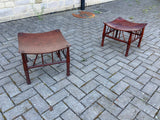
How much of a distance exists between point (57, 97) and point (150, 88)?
4.63 feet

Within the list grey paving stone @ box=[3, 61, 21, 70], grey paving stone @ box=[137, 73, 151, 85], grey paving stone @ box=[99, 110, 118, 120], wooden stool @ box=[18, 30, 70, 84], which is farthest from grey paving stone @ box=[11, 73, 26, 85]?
grey paving stone @ box=[137, 73, 151, 85]

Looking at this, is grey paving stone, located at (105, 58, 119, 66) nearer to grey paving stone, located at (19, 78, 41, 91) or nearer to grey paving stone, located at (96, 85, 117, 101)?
grey paving stone, located at (96, 85, 117, 101)

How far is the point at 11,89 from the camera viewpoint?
6.82ft

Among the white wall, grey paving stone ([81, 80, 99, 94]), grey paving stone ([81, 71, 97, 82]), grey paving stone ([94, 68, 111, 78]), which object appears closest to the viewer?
grey paving stone ([81, 80, 99, 94])

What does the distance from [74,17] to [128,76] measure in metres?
3.44

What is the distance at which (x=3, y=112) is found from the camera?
1.75 meters

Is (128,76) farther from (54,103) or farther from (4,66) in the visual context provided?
(4,66)

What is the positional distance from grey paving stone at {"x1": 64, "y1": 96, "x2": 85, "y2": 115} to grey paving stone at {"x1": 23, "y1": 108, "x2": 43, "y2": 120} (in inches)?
15.6

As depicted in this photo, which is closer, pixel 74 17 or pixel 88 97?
pixel 88 97

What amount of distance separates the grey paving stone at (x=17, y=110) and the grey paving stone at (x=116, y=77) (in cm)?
130

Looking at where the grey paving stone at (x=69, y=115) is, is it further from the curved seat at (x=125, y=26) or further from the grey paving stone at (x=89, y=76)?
the curved seat at (x=125, y=26)

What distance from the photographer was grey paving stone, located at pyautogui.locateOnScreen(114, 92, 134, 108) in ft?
6.34

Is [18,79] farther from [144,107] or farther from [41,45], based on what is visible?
[144,107]

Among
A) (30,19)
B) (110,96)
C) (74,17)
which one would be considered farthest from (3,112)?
(74,17)
